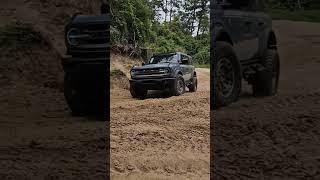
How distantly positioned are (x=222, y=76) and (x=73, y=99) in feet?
4.81

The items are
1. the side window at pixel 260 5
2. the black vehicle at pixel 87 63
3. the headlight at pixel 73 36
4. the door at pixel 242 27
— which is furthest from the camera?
the side window at pixel 260 5

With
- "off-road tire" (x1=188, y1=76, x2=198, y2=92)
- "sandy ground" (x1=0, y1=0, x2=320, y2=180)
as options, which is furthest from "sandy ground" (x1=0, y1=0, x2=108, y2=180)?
"off-road tire" (x1=188, y1=76, x2=198, y2=92)

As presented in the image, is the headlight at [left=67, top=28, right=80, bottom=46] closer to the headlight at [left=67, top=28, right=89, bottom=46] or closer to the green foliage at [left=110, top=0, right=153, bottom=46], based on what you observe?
the headlight at [left=67, top=28, right=89, bottom=46]

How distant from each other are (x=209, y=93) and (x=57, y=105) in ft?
5.73

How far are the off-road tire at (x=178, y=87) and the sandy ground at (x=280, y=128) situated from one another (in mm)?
489

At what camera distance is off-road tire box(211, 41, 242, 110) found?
446cm

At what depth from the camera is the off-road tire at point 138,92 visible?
4.00 meters

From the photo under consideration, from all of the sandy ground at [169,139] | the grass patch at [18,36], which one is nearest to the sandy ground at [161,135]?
the sandy ground at [169,139]

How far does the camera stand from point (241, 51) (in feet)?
16.2

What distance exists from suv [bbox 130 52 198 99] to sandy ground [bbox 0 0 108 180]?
58cm

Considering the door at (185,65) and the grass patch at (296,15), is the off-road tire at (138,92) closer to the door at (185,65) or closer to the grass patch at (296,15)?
the door at (185,65)

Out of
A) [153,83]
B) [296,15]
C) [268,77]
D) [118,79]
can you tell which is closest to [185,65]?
[153,83]

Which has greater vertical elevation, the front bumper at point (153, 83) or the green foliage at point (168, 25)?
the green foliage at point (168, 25)

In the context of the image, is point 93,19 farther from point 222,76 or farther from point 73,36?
point 222,76
